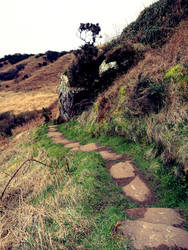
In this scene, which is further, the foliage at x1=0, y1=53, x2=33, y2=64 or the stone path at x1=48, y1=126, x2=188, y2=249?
the foliage at x1=0, y1=53, x2=33, y2=64

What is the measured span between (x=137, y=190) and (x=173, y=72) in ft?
11.9

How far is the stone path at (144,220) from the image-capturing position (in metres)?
2.13

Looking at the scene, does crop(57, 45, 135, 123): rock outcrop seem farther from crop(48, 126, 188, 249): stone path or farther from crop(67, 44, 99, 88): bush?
crop(48, 126, 188, 249): stone path

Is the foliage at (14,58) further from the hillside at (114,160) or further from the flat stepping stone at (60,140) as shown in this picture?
the flat stepping stone at (60,140)

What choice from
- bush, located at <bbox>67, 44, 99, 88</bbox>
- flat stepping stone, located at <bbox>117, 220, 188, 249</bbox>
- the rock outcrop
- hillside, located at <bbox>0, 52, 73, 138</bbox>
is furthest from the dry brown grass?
hillside, located at <bbox>0, 52, 73, 138</bbox>

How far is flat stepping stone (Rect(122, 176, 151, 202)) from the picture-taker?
3.31 metres

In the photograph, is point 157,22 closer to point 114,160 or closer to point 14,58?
point 114,160

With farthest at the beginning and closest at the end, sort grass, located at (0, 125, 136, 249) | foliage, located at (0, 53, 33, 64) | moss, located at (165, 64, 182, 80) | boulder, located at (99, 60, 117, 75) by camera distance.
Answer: foliage, located at (0, 53, 33, 64) → boulder, located at (99, 60, 117, 75) → moss, located at (165, 64, 182, 80) → grass, located at (0, 125, 136, 249)

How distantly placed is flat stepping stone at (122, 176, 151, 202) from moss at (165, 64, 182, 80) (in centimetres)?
316

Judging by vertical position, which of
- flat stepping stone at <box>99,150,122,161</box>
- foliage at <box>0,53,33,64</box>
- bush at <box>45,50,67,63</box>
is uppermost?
foliage at <box>0,53,33,64</box>

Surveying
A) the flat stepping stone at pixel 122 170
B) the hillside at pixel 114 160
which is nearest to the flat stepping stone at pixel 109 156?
the hillside at pixel 114 160

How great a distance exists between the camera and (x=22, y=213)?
2889 millimetres

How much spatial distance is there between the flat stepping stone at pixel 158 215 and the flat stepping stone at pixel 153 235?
0.21 m

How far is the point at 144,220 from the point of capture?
8.70 feet
